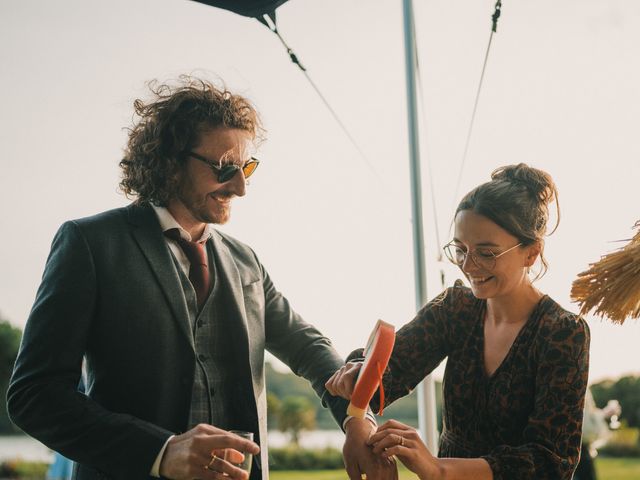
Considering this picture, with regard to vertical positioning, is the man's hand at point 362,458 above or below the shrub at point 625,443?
above

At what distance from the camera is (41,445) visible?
643 centimetres

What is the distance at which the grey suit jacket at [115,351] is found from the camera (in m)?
1.39

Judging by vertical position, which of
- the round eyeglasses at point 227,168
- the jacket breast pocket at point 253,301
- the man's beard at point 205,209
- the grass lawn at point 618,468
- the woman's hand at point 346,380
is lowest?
the grass lawn at point 618,468

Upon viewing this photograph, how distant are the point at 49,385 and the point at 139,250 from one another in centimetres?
43

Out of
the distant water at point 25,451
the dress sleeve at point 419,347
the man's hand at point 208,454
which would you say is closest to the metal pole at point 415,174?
the dress sleeve at point 419,347

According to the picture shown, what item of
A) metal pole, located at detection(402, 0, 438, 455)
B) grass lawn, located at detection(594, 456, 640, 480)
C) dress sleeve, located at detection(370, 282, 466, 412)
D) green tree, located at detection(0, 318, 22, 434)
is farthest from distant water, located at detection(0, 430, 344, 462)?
dress sleeve, located at detection(370, 282, 466, 412)

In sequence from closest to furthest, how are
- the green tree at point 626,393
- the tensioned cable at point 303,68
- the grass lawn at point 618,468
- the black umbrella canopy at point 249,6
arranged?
the black umbrella canopy at point 249,6, the tensioned cable at point 303,68, the green tree at point 626,393, the grass lawn at point 618,468

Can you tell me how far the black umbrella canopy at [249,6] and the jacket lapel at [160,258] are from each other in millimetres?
1062

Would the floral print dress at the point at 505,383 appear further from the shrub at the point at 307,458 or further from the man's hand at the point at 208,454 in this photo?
the shrub at the point at 307,458

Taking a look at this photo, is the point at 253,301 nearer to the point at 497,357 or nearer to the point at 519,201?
the point at 497,357

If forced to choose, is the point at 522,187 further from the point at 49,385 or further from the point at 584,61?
the point at 584,61

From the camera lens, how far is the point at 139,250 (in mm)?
1650

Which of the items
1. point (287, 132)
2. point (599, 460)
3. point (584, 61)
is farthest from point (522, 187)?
point (599, 460)

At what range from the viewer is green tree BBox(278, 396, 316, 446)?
22.0 ft
